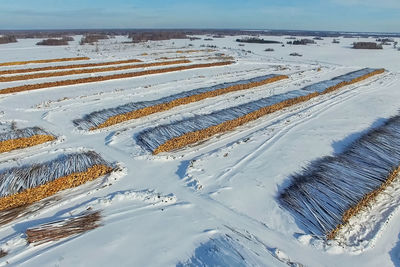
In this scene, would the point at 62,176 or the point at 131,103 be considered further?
the point at 131,103

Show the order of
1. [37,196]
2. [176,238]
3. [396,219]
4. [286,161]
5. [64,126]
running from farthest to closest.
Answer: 1. [64,126]
2. [286,161]
3. [37,196]
4. [396,219]
5. [176,238]

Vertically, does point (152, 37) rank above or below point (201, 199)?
above

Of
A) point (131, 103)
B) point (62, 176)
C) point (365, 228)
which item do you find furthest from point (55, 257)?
point (131, 103)

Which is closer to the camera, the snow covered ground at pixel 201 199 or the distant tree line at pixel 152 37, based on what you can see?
the snow covered ground at pixel 201 199

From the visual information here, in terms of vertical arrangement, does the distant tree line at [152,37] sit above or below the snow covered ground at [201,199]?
above

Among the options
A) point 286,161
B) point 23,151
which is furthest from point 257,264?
point 23,151

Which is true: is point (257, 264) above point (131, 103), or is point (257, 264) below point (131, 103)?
below

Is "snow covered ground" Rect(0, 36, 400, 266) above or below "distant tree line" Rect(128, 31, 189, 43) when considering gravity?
below

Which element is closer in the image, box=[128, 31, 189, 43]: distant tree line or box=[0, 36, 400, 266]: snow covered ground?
box=[0, 36, 400, 266]: snow covered ground

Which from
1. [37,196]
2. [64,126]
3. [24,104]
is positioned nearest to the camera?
[37,196]

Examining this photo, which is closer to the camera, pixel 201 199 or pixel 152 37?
pixel 201 199

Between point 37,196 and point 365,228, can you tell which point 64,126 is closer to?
point 37,196
